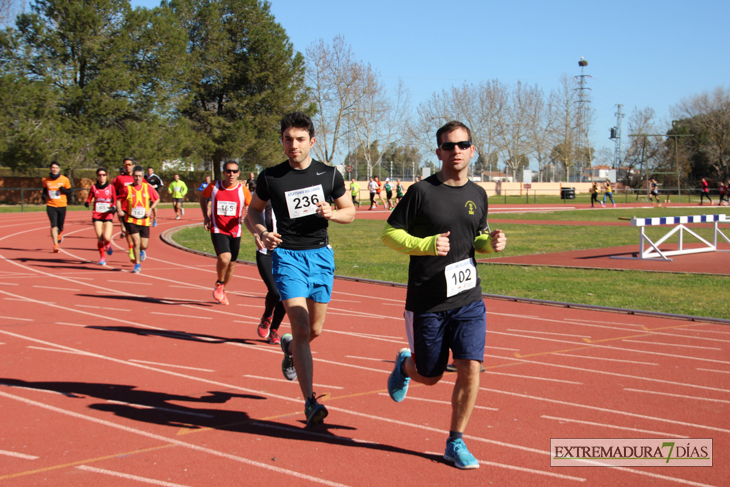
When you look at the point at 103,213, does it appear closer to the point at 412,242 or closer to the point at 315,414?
the point at 315,414

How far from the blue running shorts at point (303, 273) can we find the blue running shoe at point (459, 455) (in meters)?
1.46

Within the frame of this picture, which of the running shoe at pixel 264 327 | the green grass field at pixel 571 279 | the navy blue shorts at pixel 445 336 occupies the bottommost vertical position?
the green grass field at pixel 571 279

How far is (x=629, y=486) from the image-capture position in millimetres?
3537

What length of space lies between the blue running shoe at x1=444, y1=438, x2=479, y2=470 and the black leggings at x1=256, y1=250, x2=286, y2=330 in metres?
3.17

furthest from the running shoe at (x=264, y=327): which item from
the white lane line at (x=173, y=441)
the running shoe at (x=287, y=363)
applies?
the white lane line at (x=173, y=441)

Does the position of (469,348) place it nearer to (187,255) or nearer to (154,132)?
(187,255)

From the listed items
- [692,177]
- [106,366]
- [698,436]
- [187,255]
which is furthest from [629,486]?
[692,177]

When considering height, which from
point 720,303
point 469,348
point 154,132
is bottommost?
point 720,303

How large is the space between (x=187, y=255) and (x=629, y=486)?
13704mm

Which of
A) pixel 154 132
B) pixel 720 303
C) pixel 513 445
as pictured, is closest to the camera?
pixel 513 445

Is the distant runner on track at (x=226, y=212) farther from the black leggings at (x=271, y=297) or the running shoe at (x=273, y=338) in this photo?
the running shoe at (x=273, y=338)

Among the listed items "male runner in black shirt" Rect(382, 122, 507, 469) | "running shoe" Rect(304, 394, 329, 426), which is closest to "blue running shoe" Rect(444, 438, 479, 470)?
"male runner in black shirt" Rect(382, 122, 507, 469)

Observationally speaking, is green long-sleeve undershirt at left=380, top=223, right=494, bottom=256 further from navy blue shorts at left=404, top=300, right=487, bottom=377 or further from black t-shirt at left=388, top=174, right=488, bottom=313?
navy blue shorts at left=404, top=300, right=487, bottom=377

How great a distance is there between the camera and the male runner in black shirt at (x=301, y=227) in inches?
180
